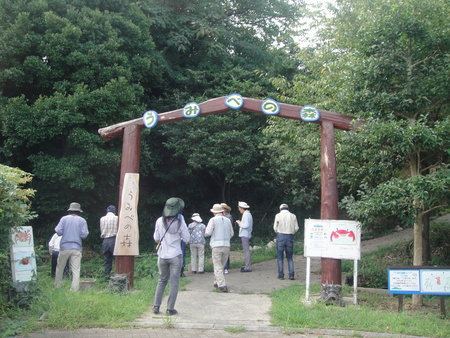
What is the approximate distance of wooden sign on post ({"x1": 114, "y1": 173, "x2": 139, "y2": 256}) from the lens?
371 inches

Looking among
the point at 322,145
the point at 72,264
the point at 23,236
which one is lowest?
the point at 72,264

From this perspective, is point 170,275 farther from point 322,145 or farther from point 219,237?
point 322,145

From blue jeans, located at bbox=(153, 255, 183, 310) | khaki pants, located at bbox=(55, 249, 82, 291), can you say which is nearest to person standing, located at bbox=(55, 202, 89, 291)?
khaki pants, located at bbox=(55, 249, 82, 291)

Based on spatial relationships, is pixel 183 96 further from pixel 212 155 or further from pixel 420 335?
pixel 420 335

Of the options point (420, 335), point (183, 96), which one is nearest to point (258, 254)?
point (183, 96)

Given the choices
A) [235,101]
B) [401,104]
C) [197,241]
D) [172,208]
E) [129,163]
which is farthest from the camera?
[197,241]

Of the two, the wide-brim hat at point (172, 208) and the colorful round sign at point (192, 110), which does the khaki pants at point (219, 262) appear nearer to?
the wide-brim hat at point (172, 208)

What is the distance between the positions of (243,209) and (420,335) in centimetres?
590

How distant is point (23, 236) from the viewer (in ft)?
25.9

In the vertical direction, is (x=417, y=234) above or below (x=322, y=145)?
below

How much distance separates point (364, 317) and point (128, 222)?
4.97 metres

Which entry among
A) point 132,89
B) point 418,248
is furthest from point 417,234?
point 132,89

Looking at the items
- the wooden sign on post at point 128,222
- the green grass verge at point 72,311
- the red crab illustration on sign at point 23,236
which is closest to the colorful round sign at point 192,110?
the wooden sign on post at point 128,222

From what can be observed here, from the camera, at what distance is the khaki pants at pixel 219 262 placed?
932 centimetres
